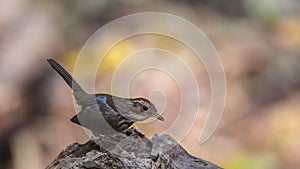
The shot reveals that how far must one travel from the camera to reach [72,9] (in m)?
3.79

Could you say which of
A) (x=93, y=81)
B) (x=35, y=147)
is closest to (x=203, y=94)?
(x=93, y=81)

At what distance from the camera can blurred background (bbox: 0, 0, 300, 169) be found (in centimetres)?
294

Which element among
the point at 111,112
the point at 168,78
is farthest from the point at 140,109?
the point at 168,78

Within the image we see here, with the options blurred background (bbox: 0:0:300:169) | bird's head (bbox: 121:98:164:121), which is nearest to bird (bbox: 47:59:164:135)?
bird's head (bbox: 121:98:164:121)

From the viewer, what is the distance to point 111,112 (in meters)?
1.42

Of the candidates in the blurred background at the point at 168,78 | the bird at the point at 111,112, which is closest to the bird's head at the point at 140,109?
the bird at the point at 111,112

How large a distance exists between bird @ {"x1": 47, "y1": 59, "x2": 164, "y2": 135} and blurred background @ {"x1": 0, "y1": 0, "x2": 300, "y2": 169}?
4.60 ft

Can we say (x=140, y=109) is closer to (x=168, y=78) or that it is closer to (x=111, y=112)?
(x=111, y=112)

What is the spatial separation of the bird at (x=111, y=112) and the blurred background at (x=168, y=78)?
4.60ft

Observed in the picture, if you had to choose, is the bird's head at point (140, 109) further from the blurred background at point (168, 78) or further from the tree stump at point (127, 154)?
the blurred background at point (168, 78)

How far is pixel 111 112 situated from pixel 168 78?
1.80 meters

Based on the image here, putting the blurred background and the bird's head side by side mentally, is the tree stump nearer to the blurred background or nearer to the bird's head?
the bird's head

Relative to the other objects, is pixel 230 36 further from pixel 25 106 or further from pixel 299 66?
pixel 25 106

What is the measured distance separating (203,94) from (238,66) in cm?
35
